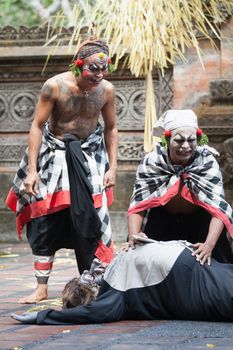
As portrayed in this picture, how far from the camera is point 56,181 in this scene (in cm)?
711

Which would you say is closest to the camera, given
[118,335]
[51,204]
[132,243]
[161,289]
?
[118,335]

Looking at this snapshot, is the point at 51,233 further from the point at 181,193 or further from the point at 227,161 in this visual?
the point at 227,161

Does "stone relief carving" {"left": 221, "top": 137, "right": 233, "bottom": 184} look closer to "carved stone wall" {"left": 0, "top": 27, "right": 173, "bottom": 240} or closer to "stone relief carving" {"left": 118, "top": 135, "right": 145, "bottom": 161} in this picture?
"carved stone wall" {"left": 0, "top": 27, "right": 173, "bottom": 240}

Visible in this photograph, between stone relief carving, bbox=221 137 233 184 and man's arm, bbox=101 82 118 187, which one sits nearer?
man's arm, bbox=101 82 118 187

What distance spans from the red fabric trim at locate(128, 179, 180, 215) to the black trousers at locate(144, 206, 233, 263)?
3.8 inches

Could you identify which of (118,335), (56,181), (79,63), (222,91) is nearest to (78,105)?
(79,63)

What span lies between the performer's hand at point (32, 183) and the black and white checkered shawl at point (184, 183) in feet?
→ 2.70

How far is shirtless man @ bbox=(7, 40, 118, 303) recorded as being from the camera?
22.8 feet

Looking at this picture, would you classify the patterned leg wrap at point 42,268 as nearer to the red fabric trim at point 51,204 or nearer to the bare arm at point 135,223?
the red fabric trim at point 51,204

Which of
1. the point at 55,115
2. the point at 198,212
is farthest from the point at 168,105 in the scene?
the point at 198,212

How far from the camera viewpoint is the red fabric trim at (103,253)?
695 cm

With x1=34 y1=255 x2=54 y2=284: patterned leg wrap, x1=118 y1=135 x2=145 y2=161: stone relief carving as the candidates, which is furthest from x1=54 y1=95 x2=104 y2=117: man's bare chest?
x1=118 y1=135 x2=145 y2=161: stone relief carving

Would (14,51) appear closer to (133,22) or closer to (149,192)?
(133,22)

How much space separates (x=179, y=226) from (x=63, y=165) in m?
1.06
